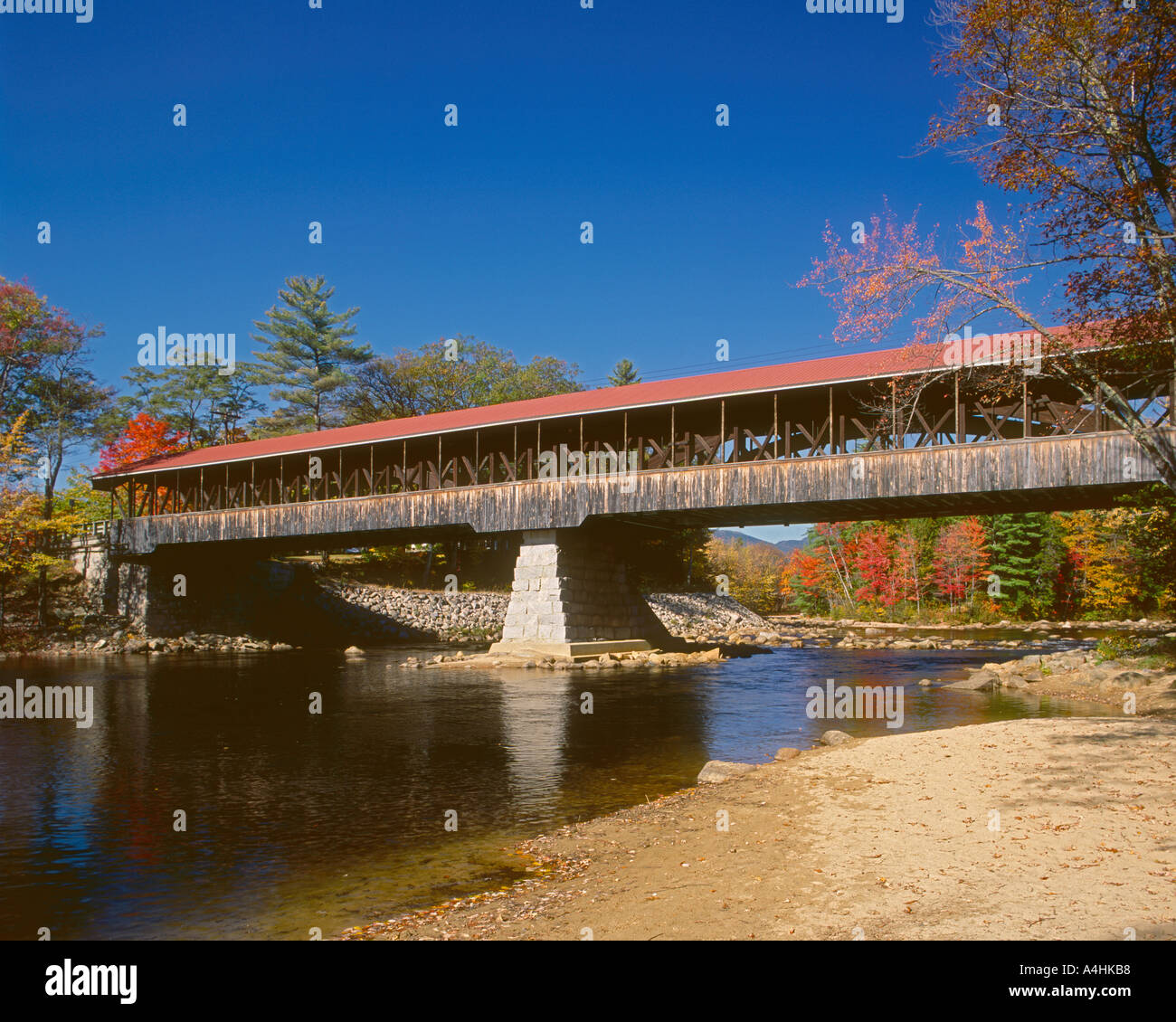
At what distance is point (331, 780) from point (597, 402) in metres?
18.9

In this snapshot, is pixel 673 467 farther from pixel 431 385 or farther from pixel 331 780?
pixel 431 385

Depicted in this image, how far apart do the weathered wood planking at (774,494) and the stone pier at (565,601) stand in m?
1.07

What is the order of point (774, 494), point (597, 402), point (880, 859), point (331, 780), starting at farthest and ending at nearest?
point (597, 402), point (774, 494), point (331, 780), point (880, 859)

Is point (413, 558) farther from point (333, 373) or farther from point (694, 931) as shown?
point (694, 931)

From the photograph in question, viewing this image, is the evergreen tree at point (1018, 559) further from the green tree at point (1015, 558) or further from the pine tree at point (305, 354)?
the pine tree at point (305, 354)

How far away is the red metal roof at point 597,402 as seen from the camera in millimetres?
23891

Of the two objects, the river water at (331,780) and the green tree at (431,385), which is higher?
the green tree at (431,385)

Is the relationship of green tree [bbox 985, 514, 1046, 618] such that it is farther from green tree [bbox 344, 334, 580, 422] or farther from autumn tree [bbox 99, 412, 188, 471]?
autumn tree [bbox 99, 412, 188, 471]

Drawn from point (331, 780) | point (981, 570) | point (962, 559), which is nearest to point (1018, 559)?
point (981, 570)

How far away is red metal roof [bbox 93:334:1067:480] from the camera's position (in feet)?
78.4

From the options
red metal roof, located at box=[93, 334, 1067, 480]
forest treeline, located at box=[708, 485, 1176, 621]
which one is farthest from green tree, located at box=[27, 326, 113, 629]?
forest treeline, located at box=[708, 485, 1176, 621]

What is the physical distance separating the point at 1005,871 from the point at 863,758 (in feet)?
15.3

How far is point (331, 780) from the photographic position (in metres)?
11.6

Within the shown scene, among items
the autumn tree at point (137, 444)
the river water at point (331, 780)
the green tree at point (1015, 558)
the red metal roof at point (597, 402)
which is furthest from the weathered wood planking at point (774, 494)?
the green tree at point (1015, 558)
